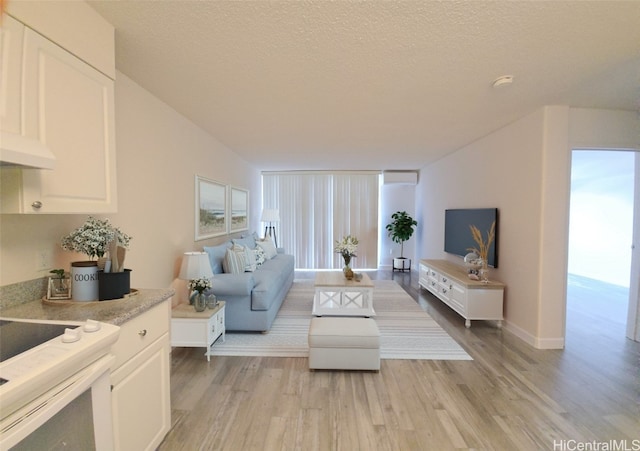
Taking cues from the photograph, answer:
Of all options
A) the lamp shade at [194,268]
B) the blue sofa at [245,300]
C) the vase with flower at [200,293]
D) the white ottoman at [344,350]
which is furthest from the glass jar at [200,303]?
the white ottoman at [344,350]

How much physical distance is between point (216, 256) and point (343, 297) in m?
1.74

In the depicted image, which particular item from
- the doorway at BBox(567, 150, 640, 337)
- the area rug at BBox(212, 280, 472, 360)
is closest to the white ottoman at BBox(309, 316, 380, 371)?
the area rug at BBox(212, 280, 472, 360)

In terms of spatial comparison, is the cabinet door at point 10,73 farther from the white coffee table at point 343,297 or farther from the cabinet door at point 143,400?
the white coffee table at point 343,297

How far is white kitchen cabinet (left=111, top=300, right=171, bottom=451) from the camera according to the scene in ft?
4.05

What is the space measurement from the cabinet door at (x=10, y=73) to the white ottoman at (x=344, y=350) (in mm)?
2218

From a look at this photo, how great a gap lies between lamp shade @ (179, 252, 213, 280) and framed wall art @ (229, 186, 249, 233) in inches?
76.0

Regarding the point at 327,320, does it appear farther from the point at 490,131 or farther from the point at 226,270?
the point at 490,131

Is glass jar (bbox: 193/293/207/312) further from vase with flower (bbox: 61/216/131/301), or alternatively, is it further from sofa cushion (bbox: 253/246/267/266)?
sofa cushion (bbox: 253/246/267/266)

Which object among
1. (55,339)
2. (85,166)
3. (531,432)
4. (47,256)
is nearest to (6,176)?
(85,166)

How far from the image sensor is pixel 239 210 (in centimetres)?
490

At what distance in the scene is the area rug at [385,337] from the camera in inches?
106

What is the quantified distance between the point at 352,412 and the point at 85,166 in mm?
2221

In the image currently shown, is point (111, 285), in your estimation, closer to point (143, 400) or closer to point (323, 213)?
point (143, 400)

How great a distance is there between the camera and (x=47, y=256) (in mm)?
1455
